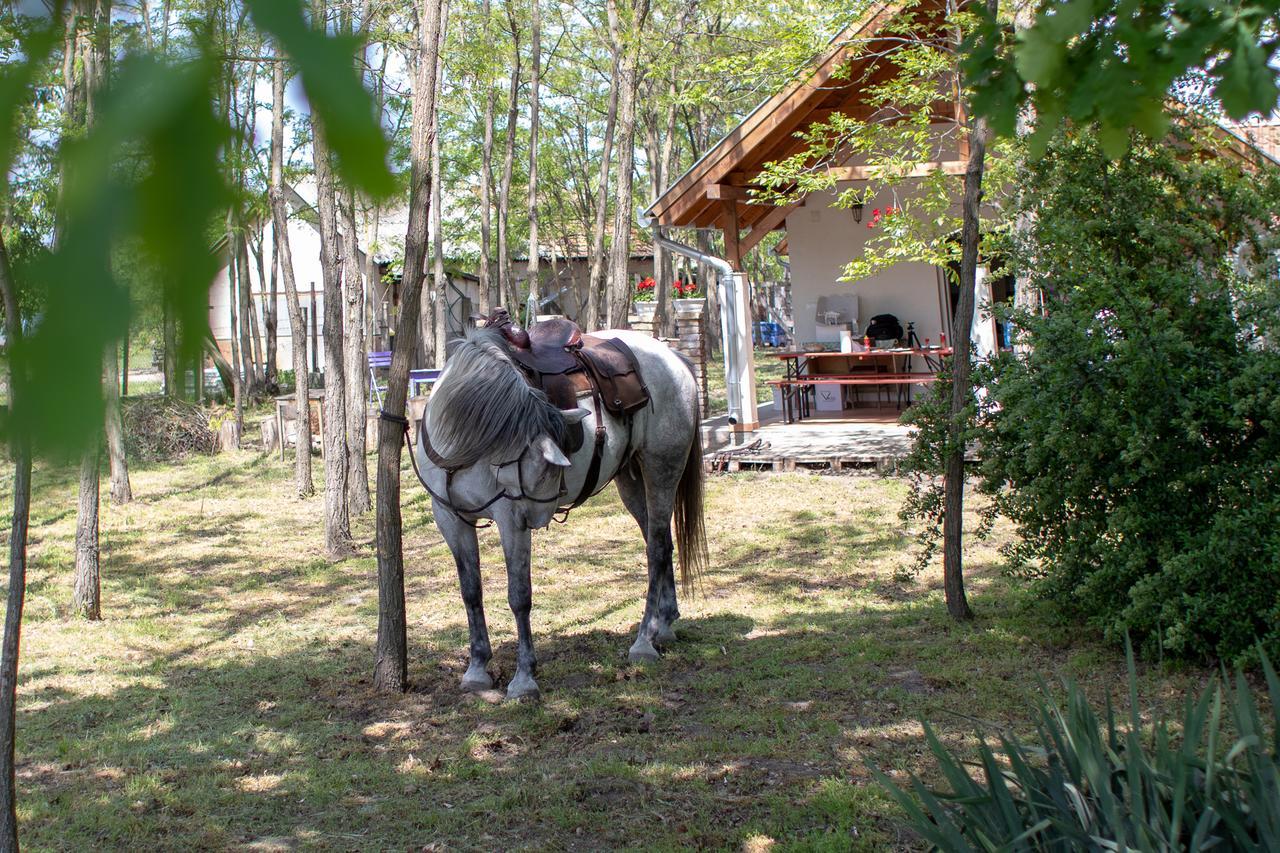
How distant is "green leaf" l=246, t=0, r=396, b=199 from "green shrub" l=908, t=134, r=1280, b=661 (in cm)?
435

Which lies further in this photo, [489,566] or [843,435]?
[843,435]

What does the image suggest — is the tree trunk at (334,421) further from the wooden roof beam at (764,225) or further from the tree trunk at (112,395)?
the tree trunk at (112,395)

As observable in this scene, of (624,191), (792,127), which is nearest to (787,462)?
(792,127)

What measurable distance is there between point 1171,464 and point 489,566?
505cm

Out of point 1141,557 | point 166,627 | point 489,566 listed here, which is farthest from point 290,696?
point 1141,557

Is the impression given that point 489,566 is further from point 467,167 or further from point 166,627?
point 467,167

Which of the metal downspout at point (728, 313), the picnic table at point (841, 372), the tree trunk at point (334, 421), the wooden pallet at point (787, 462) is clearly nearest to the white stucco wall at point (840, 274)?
the picnic table at point (841, 372)

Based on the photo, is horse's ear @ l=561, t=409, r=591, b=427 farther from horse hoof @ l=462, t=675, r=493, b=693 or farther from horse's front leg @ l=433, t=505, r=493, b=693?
horse hoof @ l=462, t=675, r=493, b=693

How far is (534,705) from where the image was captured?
16.7ft

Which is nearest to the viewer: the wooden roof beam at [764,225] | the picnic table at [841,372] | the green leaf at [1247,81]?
the green leaf at [1247,81]

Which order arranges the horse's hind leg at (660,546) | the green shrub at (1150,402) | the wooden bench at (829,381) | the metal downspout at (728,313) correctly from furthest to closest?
1. the metal downspout at (728,313)
2. the wooden bench at (829,381)
3. the horse's hind leg at (660,546)
4. the green shrub at (1150,402)

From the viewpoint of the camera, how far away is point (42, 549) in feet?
31.8

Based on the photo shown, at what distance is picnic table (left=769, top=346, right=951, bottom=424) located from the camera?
13094mm

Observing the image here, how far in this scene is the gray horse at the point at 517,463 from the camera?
16.5ft
